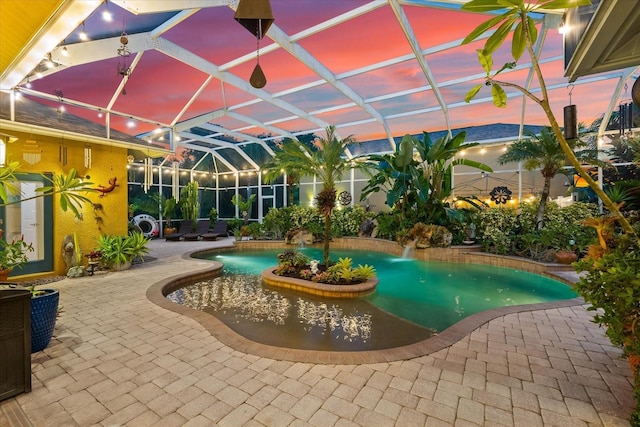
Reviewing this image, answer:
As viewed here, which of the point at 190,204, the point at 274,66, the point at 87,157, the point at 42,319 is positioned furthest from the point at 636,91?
the point at 190,204

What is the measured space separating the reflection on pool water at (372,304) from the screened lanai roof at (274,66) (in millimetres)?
4458

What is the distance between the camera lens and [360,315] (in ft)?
15.9

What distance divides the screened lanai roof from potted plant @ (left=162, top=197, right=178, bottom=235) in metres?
5.06

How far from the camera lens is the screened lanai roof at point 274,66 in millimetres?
5395

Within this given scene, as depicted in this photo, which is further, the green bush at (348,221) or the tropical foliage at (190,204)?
the tropical foliage at (190,204)

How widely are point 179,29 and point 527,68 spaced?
430 inches

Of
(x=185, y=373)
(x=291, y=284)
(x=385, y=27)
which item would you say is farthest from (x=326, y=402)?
(x=385, y=27)

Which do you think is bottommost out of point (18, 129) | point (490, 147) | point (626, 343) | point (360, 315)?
point (360, 315)

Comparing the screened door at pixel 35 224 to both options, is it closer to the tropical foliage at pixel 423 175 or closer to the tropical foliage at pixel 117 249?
the tropical foliage at pixel 117 249

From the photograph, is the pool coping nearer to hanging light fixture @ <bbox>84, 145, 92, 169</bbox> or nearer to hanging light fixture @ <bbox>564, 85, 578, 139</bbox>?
hanging light fixture @ <bbox>564, 85, 578, 139</bbox>

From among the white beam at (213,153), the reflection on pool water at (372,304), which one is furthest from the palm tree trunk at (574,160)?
the white beam at (213,153)

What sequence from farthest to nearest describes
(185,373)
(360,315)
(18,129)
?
1. (18,129)
2. (360,315)
3. (185,373)

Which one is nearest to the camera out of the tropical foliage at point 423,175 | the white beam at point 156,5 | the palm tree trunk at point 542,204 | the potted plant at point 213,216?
the white beam at point 156,5

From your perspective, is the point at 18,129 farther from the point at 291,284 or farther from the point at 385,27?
the point at 385,27
